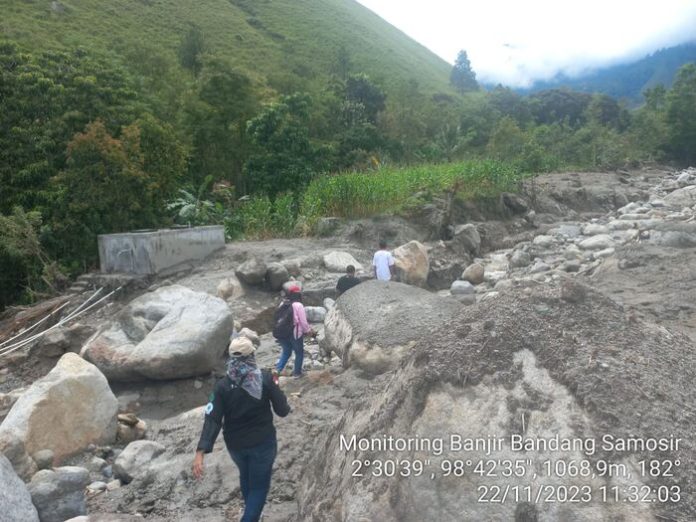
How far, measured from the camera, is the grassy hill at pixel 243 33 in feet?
116

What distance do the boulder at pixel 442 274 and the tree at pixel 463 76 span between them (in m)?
70.7

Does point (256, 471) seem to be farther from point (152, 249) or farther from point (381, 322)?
point (152, 249)

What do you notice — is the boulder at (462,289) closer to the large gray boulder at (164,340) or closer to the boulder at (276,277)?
the boulder at (276,277)

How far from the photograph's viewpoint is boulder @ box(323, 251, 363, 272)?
13.1m

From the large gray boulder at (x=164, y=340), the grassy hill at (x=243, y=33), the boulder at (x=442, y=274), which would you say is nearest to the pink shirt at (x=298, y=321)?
the large gray boulder at (x=164, y=340)

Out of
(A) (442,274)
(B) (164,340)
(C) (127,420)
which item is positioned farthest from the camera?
(A) (442,274)

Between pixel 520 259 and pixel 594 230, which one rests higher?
pixel 594 230

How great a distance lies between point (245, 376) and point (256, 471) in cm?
64

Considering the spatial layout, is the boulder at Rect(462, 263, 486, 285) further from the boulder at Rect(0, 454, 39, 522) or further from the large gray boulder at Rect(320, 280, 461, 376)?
the boulder at Rect(0, 454, 39, 522)

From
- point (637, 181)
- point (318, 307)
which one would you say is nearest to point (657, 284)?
point (318, 307)

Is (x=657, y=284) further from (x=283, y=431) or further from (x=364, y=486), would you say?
(x=364, y=486)

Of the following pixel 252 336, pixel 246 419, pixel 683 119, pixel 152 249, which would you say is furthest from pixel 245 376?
pixel 683 119

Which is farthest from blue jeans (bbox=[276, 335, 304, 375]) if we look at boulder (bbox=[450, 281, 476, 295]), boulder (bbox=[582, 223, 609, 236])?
boulder (bbox=[582, 223, 609, 236])

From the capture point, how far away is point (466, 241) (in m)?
16.1
